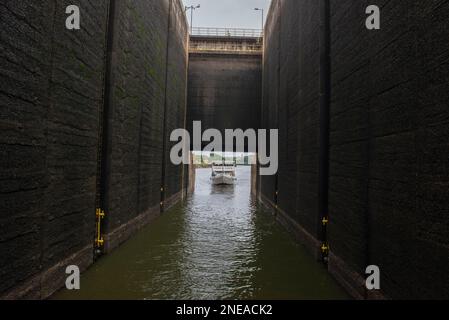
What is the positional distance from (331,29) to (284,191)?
834cm

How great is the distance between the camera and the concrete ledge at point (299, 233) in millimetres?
9625

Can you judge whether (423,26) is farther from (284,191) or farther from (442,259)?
(284,191)

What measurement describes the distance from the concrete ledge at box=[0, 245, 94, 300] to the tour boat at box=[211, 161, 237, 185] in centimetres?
3297

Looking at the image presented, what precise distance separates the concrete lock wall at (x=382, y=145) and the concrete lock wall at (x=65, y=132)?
649 centimetres

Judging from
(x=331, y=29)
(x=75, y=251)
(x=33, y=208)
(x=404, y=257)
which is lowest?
(x=75, y=251)

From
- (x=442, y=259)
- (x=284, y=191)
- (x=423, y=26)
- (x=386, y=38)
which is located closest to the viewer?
(x=442, y=259)

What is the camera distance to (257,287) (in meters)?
7.53

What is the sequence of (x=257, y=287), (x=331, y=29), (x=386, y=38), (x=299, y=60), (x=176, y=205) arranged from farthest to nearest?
1. (x=176, y=205)
2. (x=299, y=60)
3. (x=331, y=29)
4. (x=257, y=287)
5. (x=386, y=38)

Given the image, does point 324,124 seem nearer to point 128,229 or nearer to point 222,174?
point 128,229

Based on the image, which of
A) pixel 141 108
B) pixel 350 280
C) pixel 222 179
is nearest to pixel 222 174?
pixel 222 179

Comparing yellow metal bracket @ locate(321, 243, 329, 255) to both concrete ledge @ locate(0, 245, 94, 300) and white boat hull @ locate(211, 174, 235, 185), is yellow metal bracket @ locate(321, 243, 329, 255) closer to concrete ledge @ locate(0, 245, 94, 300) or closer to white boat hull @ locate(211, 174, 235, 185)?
concrete ledge @ locate(0, 245, 94, 300)

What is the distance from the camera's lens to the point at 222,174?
4122cm

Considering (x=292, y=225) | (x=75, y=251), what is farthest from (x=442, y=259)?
(x=292, y=225)

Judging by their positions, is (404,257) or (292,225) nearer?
(404,257)
